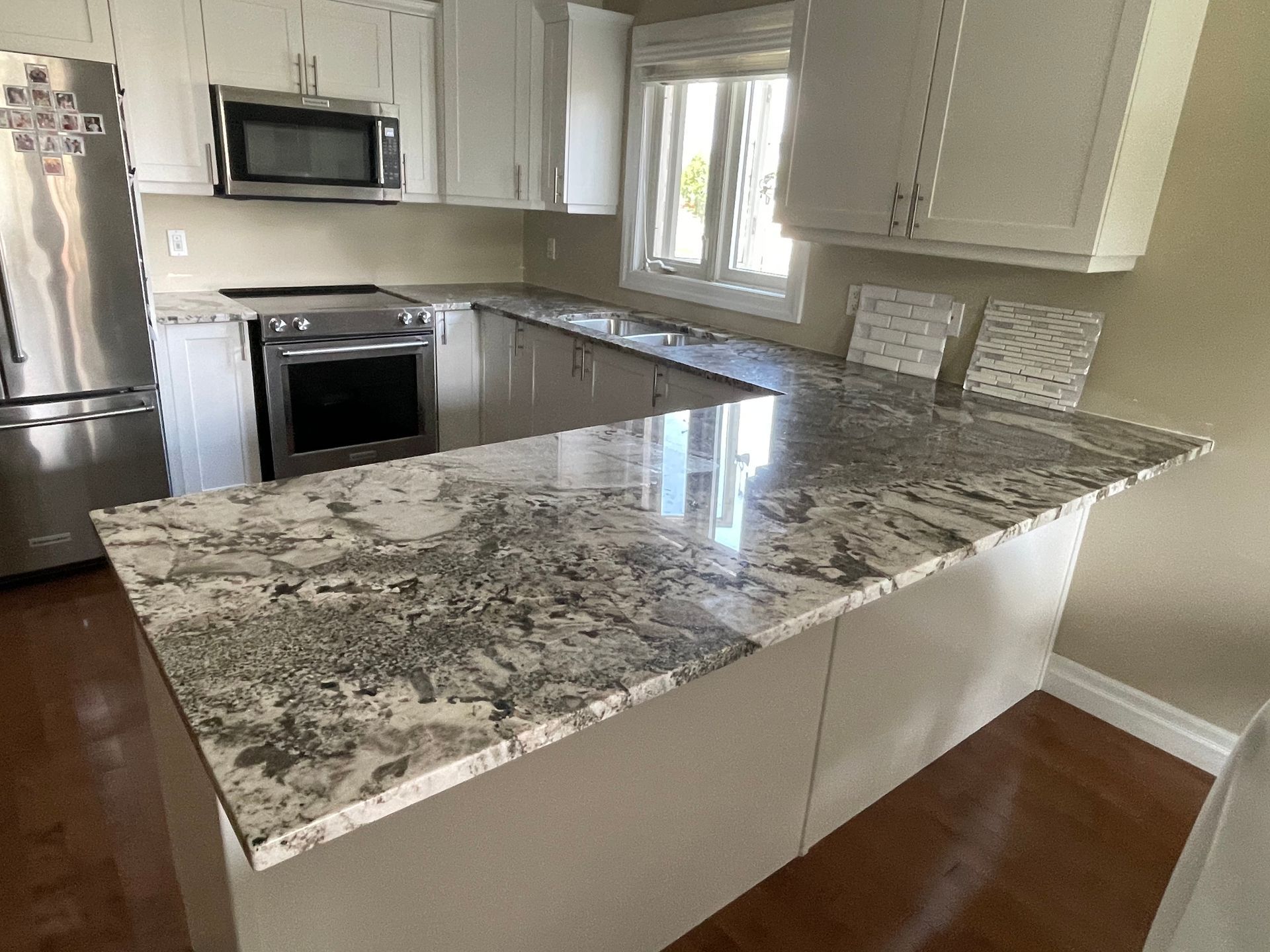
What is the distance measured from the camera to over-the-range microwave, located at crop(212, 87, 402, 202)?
3.16 m

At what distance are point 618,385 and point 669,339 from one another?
0.54m

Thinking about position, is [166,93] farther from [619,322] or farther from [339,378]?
[619,322]

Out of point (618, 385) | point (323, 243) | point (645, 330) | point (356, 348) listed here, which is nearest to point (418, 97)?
point (323, 243)

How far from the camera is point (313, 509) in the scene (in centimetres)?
139

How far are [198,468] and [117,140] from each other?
1.24 meters

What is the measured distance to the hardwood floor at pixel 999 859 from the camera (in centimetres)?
173

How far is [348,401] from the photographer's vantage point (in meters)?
3.58

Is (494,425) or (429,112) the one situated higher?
(429,112)

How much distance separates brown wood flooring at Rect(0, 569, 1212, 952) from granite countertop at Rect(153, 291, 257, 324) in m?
1.25

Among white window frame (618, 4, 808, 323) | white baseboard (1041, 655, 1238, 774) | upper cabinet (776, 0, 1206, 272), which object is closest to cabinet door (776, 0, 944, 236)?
upper cabinet (776, 0, 1206, 272)

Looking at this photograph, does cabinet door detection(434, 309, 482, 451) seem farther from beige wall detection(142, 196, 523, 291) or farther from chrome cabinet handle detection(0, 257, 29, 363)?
chrome cabinet handle detection(0, 257, 29, 363)

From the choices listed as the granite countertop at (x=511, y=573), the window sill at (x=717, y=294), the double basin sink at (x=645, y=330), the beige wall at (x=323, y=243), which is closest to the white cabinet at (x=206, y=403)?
the beige wall at (x=323, y=243)

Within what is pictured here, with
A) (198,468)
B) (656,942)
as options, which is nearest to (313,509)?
(656,942)

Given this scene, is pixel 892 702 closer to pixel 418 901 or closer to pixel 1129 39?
pixel 418 901
